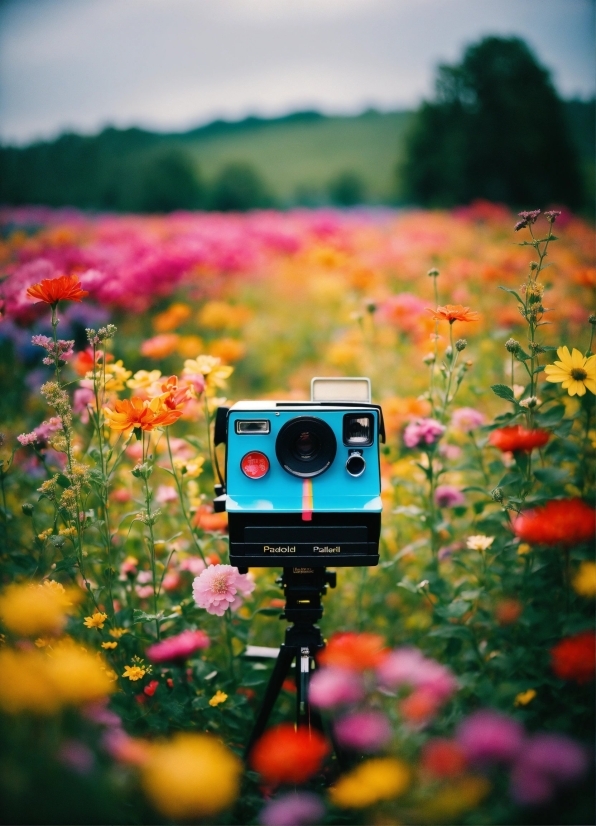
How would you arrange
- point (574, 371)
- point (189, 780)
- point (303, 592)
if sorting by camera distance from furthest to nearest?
1. point (574, 371)
2. point (303, 592)
3. point (189, 780)

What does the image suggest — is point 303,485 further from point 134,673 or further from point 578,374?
point 578,374

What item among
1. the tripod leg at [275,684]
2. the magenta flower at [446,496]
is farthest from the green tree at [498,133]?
the tripod leg at [275,684]

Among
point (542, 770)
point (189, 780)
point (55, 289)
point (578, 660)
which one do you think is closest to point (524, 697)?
point (578, 660)

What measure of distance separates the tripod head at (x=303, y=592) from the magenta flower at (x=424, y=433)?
496 mm

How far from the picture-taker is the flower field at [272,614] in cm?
96

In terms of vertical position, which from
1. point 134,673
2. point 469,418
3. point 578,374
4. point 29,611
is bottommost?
point 134,673

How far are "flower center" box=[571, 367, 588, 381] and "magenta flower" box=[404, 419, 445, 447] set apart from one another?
37 cm

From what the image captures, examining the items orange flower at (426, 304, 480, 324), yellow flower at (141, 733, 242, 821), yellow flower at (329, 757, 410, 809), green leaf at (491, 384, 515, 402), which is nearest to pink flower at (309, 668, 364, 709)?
yellow flower at (329, 757, 410, 809)

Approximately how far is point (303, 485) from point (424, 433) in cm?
55

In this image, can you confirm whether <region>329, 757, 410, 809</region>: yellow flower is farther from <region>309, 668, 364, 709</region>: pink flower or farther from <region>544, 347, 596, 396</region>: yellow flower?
<region>544, 347, 596, 396</region>: yellow flower

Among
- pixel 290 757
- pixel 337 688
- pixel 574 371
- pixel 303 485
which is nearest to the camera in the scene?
pixel 290 757

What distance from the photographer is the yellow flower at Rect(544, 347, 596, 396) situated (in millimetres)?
1392

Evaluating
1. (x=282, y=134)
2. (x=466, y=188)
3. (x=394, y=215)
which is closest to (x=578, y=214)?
(x=466, y=188)

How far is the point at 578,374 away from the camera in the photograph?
4.61ft
